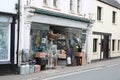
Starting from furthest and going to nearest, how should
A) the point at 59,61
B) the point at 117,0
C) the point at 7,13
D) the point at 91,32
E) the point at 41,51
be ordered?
the point at 117,0 < the point at 91,32 < the point at 59,61 < the point at 41,51 < the point at 7,13

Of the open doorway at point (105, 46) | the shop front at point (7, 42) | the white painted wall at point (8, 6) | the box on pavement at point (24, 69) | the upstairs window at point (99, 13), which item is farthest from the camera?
the open doorway at point (105, 46)

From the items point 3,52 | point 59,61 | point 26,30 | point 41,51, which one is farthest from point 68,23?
point 3,52

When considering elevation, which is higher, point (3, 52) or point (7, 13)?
point (7, 13)

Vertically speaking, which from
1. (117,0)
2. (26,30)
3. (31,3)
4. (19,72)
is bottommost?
(19,72)

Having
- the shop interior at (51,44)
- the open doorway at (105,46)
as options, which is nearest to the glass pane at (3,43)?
the shop interior at (51,44)

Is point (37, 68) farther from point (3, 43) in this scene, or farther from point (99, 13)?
point (99, 13)

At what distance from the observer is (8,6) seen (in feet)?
68.7

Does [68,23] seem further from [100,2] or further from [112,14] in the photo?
[112,14]

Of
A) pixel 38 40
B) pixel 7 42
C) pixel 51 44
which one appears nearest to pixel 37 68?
pixel 7 42

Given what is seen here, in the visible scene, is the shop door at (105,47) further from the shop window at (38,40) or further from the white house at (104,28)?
the shop window at (38,40)

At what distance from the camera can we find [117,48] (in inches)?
1692

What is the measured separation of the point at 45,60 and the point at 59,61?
472cm

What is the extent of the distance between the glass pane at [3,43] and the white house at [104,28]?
11983 millimetres

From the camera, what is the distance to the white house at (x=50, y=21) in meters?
22.6
